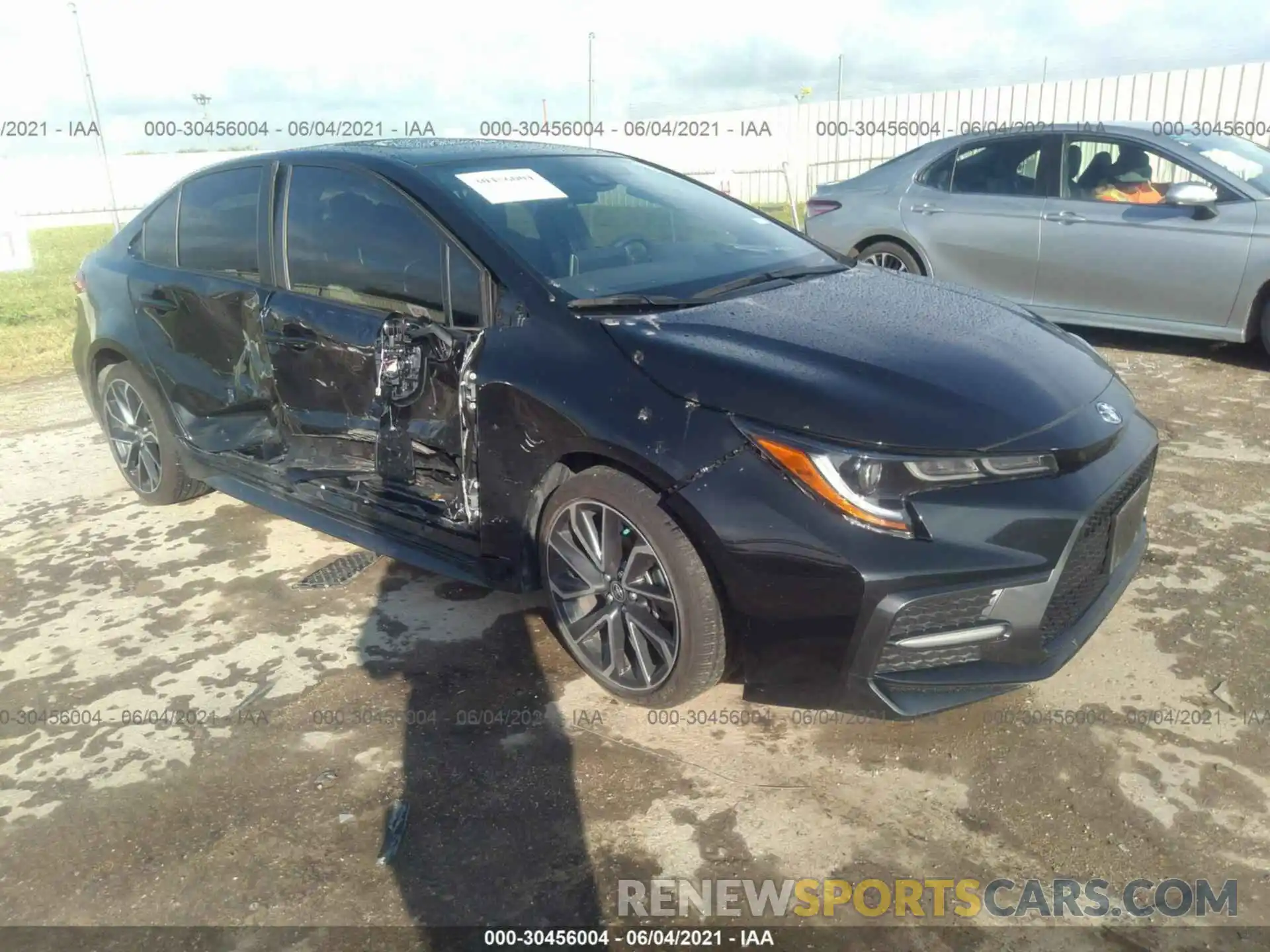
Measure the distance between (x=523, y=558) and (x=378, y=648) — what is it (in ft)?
2.31

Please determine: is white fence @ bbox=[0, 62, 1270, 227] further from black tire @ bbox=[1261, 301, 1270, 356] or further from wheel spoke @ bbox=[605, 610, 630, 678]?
wheel spoke @ bbox=[605, 610, 630, 678]

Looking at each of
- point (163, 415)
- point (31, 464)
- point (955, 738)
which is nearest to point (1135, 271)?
point (955, 738)

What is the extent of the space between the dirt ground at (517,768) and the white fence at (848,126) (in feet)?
37.8

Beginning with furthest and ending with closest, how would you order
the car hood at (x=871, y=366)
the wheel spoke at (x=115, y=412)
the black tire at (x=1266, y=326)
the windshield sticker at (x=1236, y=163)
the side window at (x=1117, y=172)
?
1. the side window at (x=1117, y=172)
2. the windshield sticker at (x=1236, y=163)
3. the black tire at (x=1266, y=326)
4. the wheel spoke at (x=115, y=412)
5. the car hood at (x=871, y=366)

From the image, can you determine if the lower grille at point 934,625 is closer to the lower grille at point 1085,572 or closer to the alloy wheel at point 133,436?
→ the lower grille at point 1085,572

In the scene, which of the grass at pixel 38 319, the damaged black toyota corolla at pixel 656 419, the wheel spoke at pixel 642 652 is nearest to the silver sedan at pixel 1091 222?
the damaged black toyota corolla at pixel 656 419

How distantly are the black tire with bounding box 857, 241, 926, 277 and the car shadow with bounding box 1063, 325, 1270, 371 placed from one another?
133 cm

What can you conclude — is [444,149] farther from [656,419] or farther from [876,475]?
[876,475]

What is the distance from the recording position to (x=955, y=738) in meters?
2.79

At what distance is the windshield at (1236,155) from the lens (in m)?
6.13

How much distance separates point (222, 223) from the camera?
4.15 metres

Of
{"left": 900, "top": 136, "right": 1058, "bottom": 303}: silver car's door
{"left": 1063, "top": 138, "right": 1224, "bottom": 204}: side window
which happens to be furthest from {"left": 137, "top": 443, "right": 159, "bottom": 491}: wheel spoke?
{"left": 1063, "top": 138, "right": 1224, "bottom": 204}: side window

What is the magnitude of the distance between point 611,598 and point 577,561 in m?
0.16

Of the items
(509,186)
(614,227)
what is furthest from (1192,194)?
(509,186)
